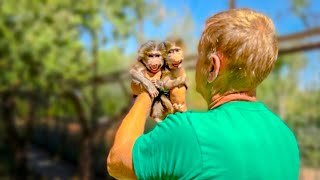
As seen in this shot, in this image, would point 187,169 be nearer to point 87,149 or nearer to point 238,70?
point 238,70

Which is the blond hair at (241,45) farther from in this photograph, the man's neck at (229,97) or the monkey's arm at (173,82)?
the monkey's arm at (173,82)

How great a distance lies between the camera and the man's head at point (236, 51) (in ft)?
4.43

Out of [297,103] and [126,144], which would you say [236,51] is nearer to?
[126,144]

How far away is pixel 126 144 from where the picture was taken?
53.4 inches

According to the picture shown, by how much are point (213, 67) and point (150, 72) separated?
0.22 metres

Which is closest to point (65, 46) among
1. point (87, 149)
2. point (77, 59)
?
point (77, 59)

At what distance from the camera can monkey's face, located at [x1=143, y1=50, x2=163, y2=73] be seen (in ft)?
5.02

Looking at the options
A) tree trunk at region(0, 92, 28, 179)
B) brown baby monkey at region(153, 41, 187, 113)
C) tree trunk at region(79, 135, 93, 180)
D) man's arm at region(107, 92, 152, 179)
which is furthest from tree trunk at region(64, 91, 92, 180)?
man's arm at region(107, 92, 152, 179)

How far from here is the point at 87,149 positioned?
1143 cm

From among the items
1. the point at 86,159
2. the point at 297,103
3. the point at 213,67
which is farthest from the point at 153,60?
the point at 86,159

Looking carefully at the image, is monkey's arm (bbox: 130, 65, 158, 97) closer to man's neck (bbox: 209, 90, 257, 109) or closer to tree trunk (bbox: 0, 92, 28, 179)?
man's neck (bbox: 209, 90, 257, 109)

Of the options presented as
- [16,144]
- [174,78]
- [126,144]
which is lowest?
[16,144]

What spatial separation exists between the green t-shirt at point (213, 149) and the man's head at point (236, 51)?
73 millimetres

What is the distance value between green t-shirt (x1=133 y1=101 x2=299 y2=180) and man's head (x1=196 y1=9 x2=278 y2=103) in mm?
73
